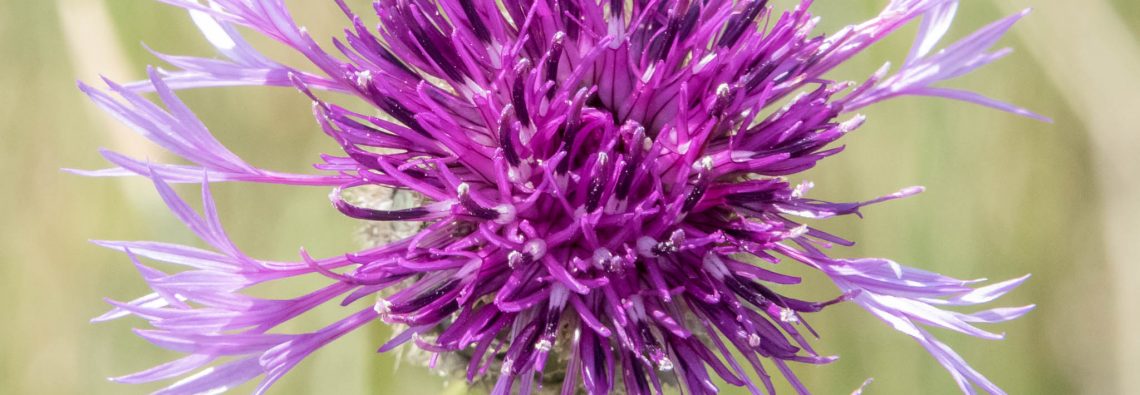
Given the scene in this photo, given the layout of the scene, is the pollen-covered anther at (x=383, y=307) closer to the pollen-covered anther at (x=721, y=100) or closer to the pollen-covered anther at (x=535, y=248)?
the pollen-covered anther at (x=535, y=248)

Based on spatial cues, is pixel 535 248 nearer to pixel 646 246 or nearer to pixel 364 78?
pixel 646 246

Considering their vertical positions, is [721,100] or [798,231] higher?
[721,100]

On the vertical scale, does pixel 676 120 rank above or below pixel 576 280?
above

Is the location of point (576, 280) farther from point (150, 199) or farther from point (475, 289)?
point (150, 199)

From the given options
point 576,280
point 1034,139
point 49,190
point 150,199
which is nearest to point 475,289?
point 576,280

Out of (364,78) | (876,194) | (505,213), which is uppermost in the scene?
(364,78)

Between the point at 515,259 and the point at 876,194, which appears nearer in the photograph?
the point at 515,259

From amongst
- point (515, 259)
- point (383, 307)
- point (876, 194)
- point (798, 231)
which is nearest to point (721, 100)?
point (798, 231)
